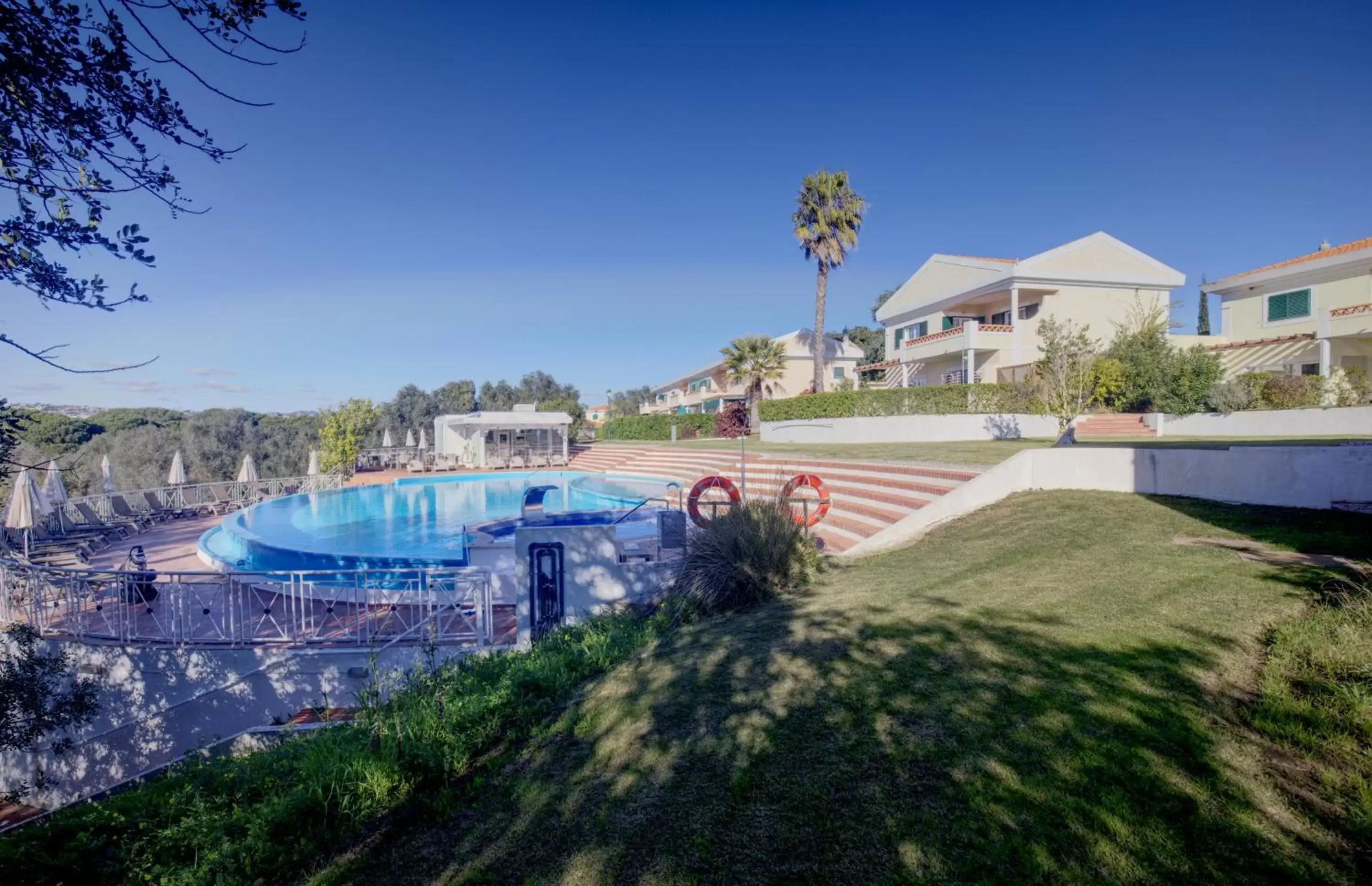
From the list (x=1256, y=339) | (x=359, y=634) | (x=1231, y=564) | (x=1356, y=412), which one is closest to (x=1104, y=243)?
(x=1256, y=339)

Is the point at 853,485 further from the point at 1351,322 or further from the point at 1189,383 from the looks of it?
the point at 1351,322

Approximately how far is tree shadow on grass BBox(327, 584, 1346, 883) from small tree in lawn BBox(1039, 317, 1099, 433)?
14.4 m

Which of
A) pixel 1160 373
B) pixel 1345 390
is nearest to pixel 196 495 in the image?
pixel 1160 373

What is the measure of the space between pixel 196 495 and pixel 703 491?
747 inches

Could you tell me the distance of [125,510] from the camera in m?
16.8

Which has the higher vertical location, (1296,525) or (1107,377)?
(1107,377)

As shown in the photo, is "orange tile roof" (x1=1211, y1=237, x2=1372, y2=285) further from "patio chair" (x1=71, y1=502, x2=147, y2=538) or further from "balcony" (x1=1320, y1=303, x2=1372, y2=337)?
"patio chair" (x1=71, y1=502, x2=147, y2=538)

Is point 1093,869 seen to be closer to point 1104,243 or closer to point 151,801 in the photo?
point 151,801

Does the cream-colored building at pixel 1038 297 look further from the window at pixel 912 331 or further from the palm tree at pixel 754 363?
the palm tree at pixel 754 363

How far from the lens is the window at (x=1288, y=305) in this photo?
2194 cm

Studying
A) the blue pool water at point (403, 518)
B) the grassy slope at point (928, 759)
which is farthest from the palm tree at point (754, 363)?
the grassy slope at point (928, 759)

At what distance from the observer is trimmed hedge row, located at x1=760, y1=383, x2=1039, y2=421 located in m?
21.0

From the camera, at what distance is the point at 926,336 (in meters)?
27.4

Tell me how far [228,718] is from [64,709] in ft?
8.07
